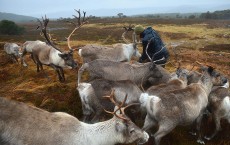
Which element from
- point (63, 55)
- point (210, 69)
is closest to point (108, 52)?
point (63, 55)

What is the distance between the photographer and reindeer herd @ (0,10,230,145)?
5.54m

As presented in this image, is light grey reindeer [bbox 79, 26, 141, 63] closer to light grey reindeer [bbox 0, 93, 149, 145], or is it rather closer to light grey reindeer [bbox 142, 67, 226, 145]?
light grey reindeer [bbox 142, 67, 226, 145]

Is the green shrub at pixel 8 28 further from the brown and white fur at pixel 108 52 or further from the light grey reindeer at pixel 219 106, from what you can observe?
the light grey reindeer at pixel 219 106

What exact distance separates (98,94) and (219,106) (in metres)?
3.39

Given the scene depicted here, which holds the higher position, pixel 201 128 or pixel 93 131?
pixel 93 131


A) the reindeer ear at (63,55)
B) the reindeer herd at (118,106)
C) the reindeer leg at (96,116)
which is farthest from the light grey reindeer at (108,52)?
the reindeer leg at (96,116)

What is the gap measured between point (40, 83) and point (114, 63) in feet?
10.8

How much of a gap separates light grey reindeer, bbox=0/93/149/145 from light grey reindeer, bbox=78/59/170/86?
3.82 metres

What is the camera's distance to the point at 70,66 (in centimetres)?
1078

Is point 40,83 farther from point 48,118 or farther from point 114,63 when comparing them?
point 48,118

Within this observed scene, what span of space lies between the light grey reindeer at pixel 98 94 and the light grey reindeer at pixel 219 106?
2.14 m

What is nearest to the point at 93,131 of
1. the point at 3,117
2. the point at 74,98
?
the point at 3,117

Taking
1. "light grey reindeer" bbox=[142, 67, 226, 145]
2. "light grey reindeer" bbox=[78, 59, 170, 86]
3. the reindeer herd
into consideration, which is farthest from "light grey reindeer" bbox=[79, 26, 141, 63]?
"light grey reindeer" bbox=[142, 67, 226, 145]

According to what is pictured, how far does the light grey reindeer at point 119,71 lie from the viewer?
9.71m
